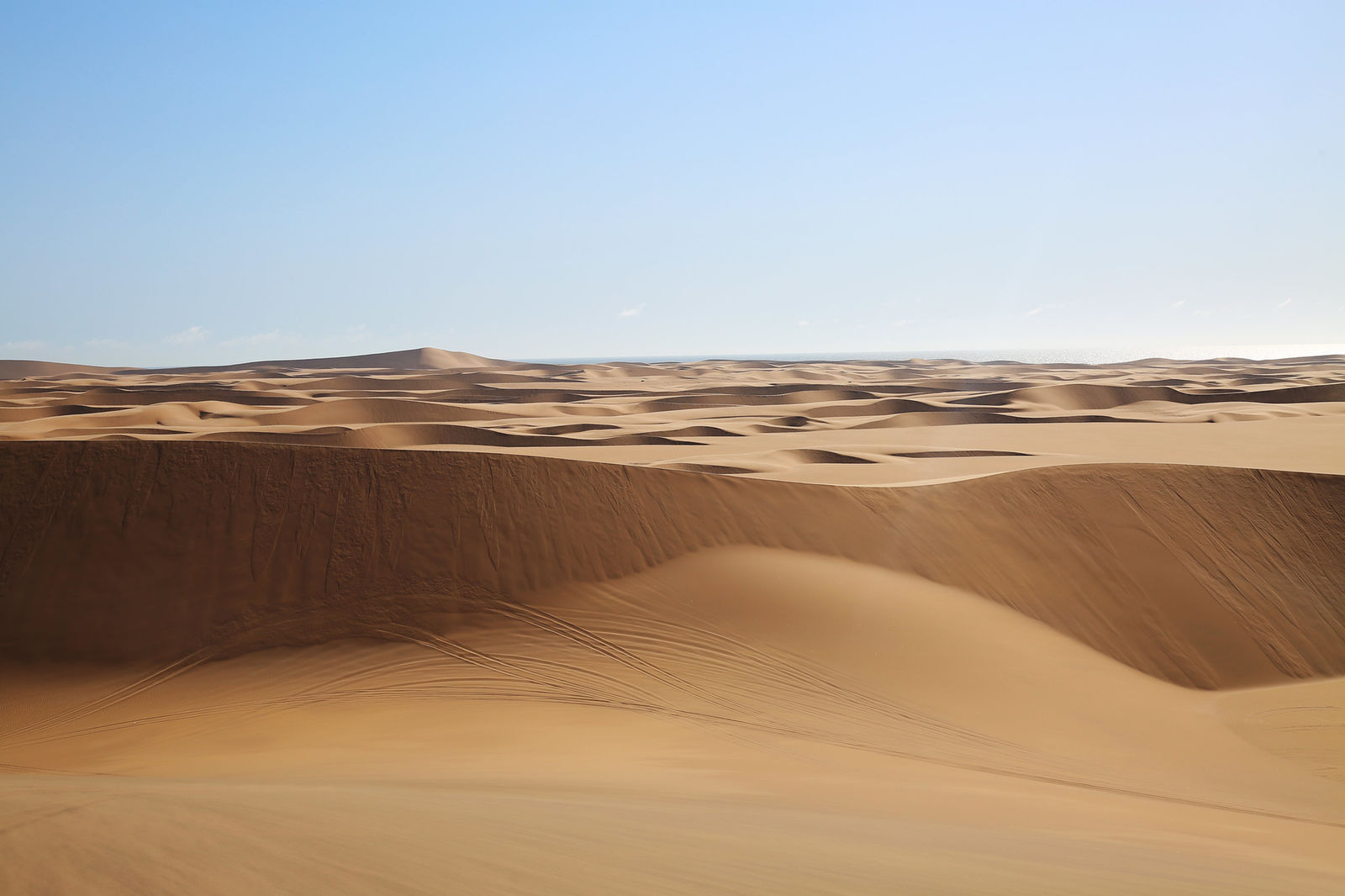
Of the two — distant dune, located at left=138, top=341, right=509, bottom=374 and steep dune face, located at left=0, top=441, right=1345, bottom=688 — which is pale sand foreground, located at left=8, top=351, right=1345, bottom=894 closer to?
steep dune face, located at left=0, top=441, right=1345, bottom=688

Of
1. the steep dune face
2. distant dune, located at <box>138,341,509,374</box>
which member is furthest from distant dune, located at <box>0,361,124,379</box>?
the steep dune face

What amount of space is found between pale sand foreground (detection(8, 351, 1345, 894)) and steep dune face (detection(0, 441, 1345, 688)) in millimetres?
50

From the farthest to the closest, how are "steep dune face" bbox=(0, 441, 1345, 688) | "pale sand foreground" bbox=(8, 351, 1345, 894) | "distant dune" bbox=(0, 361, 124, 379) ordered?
"distant dune" bbox=(0, 361, 124, 379) → "steep dune face" bbox=(0, 441, 1345, 688) → "pale sand foreground" bbox=(8, 351, 1345, 894)

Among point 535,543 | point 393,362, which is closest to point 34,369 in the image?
point 393,362

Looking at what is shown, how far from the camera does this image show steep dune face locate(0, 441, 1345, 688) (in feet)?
35.4

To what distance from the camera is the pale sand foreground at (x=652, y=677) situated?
3.90 m

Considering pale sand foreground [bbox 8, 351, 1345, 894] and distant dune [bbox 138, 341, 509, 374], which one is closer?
pale sand foreground [bbox 8, 351, 1345, 894]

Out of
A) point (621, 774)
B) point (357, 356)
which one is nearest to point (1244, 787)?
point (621, 774)

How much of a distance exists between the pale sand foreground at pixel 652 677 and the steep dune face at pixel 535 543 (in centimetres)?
5

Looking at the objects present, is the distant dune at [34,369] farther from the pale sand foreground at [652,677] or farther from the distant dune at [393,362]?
the pale sand foreground at [652,677]

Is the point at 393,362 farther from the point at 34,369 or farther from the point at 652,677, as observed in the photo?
the point at 652,677

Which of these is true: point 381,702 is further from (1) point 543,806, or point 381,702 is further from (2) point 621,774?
(1) point 543,806

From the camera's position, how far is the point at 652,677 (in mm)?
9570

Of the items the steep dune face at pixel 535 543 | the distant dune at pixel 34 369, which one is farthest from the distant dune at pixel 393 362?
the steep dune face at pixel 535 543
